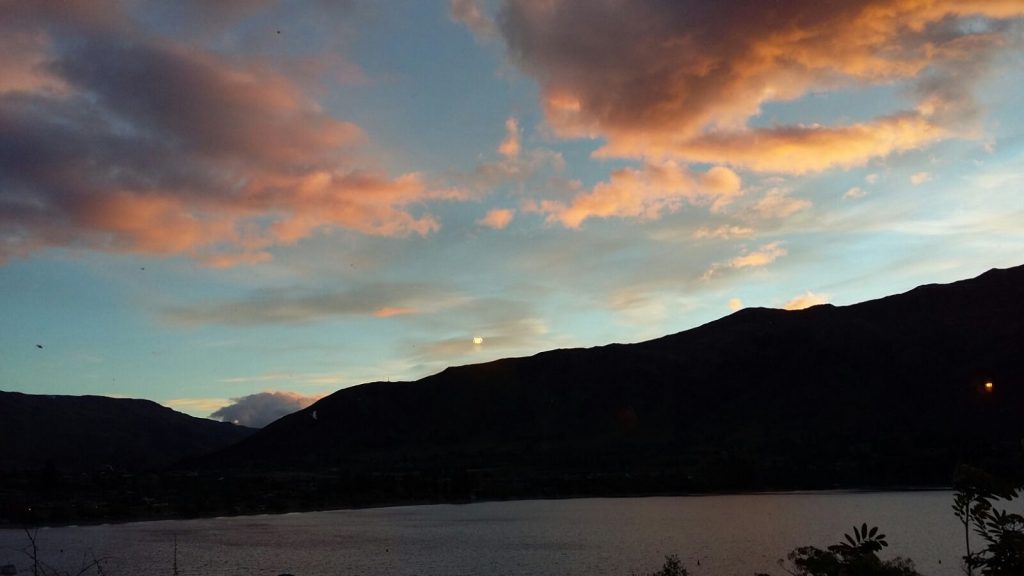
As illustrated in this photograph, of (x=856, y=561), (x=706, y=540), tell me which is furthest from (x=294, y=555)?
(x=856, y=561)

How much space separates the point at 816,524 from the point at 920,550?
5237cm

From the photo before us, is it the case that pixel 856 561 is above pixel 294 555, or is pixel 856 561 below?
above

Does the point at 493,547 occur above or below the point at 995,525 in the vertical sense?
below

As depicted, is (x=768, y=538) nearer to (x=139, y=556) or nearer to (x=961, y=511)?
(x=139, y=556)

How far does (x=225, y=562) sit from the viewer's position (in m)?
137

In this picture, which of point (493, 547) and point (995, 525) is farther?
point (493, 547)

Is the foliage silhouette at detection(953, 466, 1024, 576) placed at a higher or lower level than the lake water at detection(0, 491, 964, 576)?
higher

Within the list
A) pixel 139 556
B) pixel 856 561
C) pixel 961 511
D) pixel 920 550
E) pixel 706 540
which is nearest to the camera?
pixel 856 561

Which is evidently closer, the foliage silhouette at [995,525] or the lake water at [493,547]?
the foliage silhouette at [995,525]

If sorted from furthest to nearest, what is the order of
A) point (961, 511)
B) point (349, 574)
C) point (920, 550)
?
1. point (920, 550)
2. point (349, 574)
3. point (961, 511)

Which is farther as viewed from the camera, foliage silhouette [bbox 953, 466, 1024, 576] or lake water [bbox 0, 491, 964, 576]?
lake water [bbox 0, 491, 964, 576]

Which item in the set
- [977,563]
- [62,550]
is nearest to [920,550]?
[977,563]

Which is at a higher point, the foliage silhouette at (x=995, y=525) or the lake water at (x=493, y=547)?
the foliage silhouette at (x=995, y=525)

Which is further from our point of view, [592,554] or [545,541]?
[545,541]
